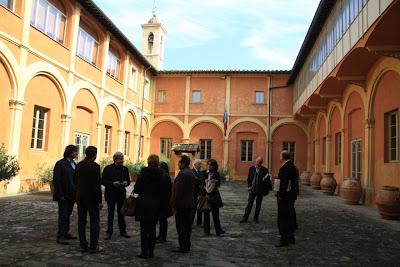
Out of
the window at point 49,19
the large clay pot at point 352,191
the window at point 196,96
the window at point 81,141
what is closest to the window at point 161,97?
the window at point 196,96

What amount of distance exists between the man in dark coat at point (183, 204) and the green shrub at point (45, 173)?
29.4 feet

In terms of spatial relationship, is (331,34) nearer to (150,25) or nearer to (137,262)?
(137,262)

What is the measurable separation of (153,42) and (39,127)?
84.3ft

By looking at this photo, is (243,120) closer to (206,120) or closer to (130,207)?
(206,120)

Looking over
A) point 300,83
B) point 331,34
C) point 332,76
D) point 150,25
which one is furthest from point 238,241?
point 150,25

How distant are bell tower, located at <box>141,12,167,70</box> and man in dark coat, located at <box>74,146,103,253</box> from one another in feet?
111

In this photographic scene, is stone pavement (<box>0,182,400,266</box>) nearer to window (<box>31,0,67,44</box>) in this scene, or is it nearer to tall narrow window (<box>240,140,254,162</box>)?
window (<box>31,0,67,44</box>)

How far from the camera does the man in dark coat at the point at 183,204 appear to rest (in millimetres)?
6590

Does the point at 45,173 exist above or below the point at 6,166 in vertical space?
below

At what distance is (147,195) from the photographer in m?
6.18

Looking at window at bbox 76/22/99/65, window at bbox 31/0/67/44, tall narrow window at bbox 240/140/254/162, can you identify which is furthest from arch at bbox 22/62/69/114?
tall narrow window at bbox 240/140/254/162

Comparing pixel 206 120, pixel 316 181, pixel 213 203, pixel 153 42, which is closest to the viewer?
pixel 213 203

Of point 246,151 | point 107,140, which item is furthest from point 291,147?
point 107,140

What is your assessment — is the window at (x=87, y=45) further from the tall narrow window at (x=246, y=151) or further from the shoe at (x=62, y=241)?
the tall narrow window at (x=246, y=151)
